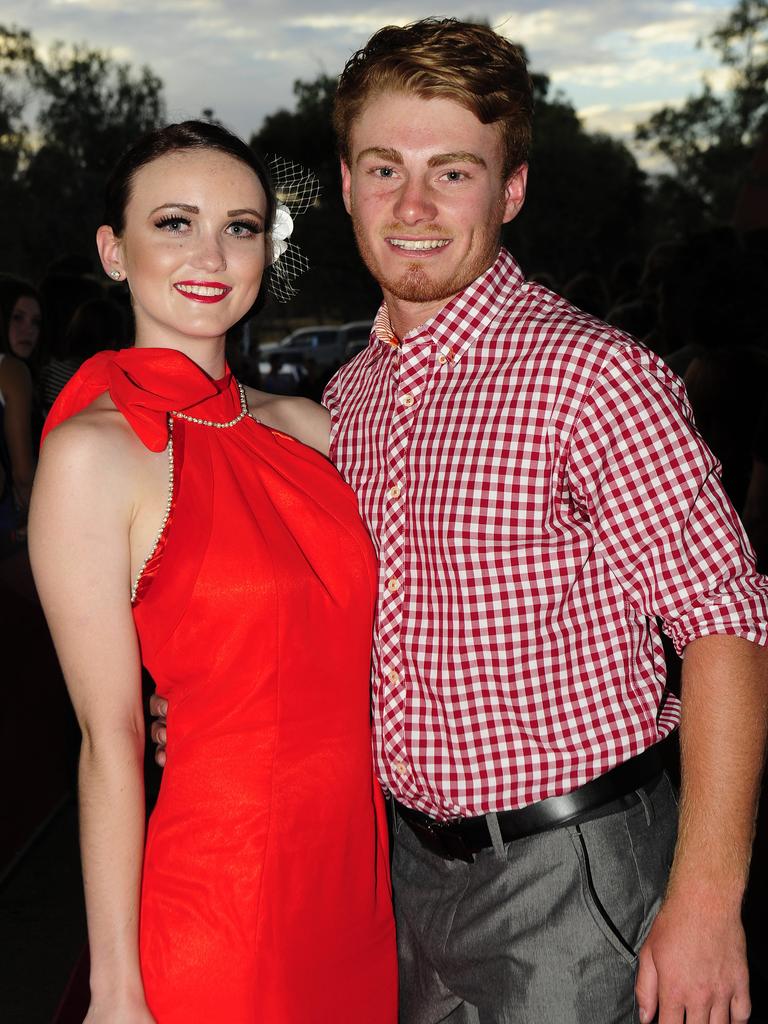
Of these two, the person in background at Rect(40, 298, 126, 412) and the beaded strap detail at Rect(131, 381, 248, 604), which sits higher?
the beaded strap detail at Rect(131, 381, 248, 604)

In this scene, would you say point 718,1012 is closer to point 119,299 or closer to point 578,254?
point 119,299

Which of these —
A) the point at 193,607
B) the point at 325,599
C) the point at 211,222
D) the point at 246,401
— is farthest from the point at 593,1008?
the point at 211,222

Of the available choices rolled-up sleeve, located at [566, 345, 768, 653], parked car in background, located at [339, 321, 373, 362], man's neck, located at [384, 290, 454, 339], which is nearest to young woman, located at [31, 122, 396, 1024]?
man's neck, located at [384, 290, 454, 339]

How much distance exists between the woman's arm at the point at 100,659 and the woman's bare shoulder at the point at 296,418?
641 mm

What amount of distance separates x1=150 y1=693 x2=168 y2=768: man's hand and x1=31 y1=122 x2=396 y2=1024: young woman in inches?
2.8

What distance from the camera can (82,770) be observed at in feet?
6.86

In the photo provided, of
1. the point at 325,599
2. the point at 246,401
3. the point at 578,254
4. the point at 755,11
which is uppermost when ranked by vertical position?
the point at 755,11

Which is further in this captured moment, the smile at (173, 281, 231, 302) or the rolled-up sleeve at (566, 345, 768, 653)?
the smile at (173, 281, 231, 302)

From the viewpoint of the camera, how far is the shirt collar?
2.22m

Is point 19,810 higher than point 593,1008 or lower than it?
lower

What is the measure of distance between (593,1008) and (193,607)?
104 centimetres

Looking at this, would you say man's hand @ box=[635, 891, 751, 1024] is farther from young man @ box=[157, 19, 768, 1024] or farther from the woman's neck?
the woman's neck

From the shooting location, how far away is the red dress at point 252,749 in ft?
6.96

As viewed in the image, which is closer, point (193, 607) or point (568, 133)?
point (193, 607)
